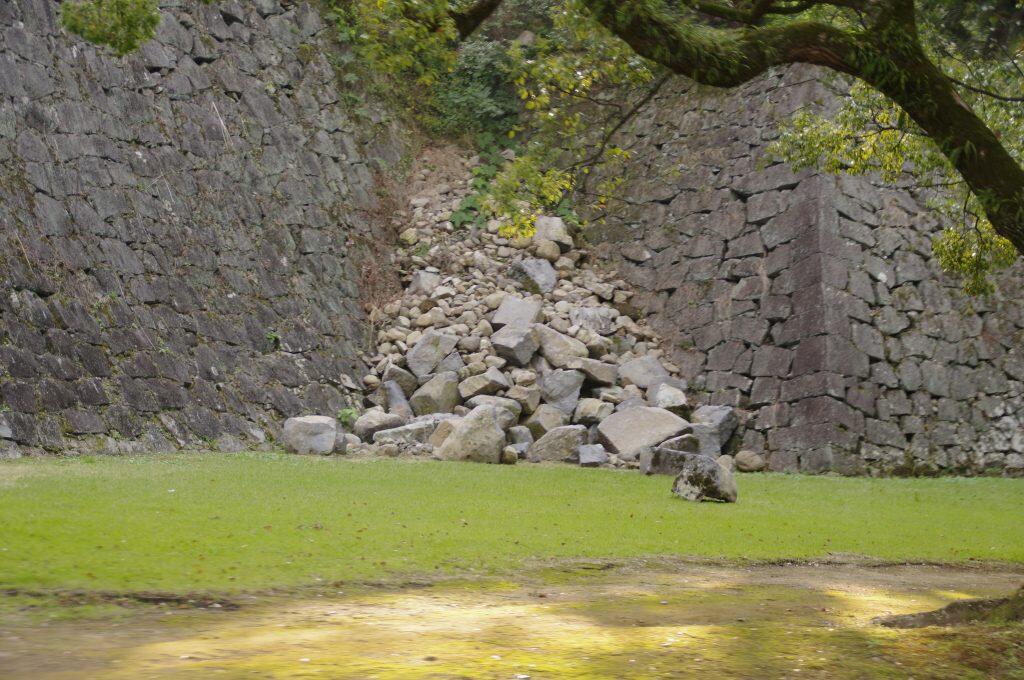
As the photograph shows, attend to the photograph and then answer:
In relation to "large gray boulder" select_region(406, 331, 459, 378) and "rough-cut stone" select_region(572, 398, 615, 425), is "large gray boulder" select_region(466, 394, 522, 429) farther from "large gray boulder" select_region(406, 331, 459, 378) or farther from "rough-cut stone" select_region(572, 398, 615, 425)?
"large gray boulder" select_region(406, 331, 459, 378)

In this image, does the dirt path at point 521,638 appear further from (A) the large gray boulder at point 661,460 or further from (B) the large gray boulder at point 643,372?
(B) the large gray boulder at point 643,372

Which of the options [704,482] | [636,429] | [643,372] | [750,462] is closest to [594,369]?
[643,372]

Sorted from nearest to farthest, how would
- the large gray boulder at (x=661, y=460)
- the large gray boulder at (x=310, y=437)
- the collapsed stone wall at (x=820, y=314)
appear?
the large gray boulder at (x=661, y=460) → the large gray boulder at (x=310, y=437) → the collapsed stone wall at (x=820, y=314)

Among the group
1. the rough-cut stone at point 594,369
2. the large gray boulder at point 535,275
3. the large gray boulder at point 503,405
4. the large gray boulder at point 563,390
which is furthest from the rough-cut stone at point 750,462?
the large gray boulder at point 535,275

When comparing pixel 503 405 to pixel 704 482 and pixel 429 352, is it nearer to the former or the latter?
pixel 429 352

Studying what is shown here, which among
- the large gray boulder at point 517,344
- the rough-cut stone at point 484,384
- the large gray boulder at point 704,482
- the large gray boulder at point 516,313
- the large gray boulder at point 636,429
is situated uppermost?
→ the large gray boulder at point 516,313

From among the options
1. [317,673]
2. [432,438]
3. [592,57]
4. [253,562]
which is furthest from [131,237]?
[317,673]

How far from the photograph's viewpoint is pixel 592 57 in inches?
350

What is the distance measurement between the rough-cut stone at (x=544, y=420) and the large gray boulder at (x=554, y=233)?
14.2 feet

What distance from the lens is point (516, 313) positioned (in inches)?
619

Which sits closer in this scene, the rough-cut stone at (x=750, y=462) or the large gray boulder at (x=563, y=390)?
the rough-cut stone at (x=750, y=462)

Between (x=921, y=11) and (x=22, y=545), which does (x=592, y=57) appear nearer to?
(x=921, y=11)

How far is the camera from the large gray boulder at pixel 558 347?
1509cm

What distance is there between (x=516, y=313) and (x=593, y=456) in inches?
144
